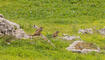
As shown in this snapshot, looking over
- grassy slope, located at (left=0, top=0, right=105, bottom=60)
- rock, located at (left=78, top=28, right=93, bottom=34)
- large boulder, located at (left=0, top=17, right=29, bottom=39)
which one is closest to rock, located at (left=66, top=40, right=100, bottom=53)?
grassy slope, located at (left=0, top=0, right=105, bottom=60)

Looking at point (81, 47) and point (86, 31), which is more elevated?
point (81, 47)

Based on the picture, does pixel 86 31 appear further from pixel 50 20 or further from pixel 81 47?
pixel 50 20

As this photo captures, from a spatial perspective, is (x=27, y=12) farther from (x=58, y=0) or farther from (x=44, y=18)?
(x=58, y=0)

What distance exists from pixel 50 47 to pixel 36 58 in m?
3.72

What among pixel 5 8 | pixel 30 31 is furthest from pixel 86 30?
pixel 5 8

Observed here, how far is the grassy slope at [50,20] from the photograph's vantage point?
16.1 m

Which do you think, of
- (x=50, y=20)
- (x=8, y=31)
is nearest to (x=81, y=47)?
(x=8, y=31)

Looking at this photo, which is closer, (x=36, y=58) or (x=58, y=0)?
(x=36, y=58)

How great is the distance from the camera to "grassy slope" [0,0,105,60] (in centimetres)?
1612

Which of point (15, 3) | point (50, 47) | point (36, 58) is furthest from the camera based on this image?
point (15, 3)

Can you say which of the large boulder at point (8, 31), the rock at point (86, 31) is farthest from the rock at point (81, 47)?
the rock at point (86, 31)

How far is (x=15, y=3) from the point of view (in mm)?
43844

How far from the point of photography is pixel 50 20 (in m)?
35.2

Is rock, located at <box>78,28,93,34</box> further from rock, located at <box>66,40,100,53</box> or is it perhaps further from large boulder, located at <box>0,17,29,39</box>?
large boulder, located at <box>0,17,29,39</box>
